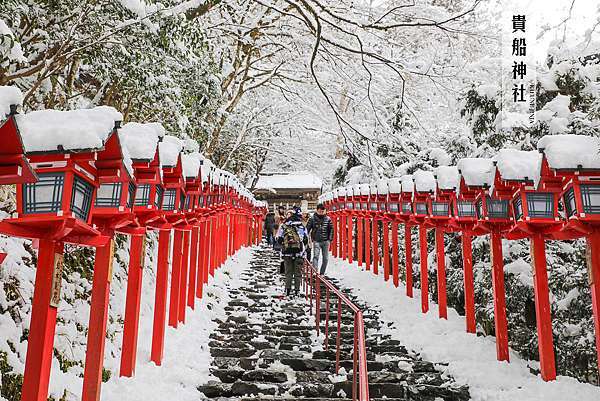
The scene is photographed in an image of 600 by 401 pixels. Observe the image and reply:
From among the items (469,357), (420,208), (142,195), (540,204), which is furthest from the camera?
(420,208)

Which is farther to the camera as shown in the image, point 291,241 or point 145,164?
point 291,241

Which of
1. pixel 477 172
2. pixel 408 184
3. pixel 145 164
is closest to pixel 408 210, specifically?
pixel 408 184

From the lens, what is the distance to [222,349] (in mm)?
7508

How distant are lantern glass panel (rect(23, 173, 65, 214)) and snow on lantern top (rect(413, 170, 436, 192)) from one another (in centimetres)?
713

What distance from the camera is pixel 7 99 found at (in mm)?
2674

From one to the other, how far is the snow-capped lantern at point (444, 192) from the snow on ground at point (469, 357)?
192cm

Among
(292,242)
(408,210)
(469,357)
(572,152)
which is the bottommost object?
(469,357)

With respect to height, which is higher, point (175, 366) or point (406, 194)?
point (406, 194)

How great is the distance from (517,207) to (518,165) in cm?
64

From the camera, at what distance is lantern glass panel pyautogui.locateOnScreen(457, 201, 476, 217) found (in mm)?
7721

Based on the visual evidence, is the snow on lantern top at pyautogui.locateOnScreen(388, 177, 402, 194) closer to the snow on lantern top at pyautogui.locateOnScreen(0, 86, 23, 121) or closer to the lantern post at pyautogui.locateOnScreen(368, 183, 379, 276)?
the lantern post at pyautogui.locateOnScreen(368, 183, 379, 276)

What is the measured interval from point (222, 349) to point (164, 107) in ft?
13.2

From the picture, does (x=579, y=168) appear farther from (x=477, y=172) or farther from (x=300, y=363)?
(x=300, y=363)

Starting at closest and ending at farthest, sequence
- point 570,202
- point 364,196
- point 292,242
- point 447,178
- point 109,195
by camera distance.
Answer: point 109,195 → point 570,202 → point 447,178 → point 292,242 → point 364,196
